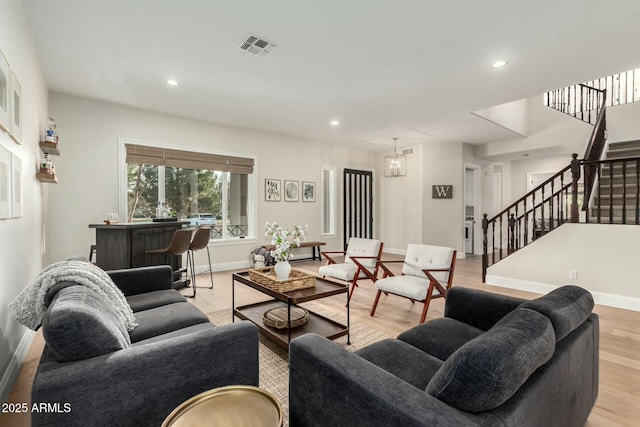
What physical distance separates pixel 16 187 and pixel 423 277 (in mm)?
3606

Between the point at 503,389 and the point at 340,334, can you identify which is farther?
the point at 340,334

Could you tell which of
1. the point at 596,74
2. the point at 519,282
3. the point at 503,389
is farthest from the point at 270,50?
the point at 519,282

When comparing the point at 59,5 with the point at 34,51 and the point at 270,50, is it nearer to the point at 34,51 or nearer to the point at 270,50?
the point at 34,51

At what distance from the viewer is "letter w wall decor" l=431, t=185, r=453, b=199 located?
22.9 ft

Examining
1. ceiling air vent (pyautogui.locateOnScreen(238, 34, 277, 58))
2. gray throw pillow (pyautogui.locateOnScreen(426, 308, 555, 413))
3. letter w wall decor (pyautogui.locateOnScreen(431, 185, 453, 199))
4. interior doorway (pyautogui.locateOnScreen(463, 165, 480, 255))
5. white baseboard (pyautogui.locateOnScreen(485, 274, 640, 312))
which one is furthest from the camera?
interior doorway (pyautogui.locateOnScreen(463, 165, 480, 255))

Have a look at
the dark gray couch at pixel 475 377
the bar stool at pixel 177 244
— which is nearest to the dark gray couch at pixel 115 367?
the dark gray couch at pixel 475 377

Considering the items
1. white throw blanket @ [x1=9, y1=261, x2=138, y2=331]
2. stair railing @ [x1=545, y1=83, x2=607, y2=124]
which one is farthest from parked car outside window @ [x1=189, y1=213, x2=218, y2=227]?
stair railing @ [x1=545, y1=83, x2=607, y2=124]

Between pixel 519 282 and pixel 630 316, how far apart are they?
49.5 inches

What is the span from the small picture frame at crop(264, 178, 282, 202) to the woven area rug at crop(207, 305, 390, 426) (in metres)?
3.17

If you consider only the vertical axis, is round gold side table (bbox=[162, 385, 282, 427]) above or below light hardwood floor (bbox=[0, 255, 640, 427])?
above

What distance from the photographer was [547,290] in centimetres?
422

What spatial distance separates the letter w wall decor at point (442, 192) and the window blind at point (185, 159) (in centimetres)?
426

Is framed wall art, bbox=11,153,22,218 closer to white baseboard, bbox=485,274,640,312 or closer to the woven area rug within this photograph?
the woven area rug

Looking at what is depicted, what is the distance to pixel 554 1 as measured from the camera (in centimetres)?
233
